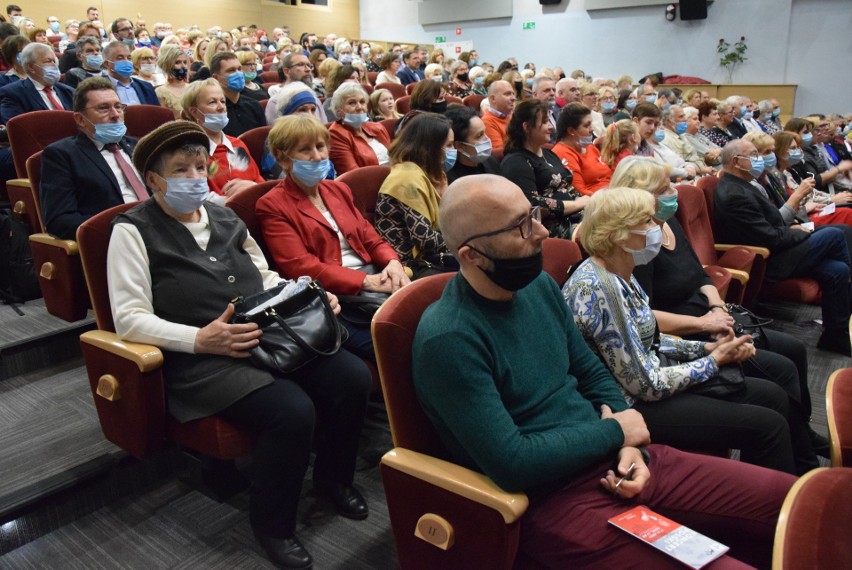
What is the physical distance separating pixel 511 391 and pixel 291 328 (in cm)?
71

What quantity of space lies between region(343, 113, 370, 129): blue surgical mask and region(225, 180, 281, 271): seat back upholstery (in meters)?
1.37

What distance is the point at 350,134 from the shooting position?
3535 mm

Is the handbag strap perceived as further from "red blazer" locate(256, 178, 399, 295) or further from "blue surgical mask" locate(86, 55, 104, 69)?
"blue surgical mask" locate(86, 55, 104, 69)

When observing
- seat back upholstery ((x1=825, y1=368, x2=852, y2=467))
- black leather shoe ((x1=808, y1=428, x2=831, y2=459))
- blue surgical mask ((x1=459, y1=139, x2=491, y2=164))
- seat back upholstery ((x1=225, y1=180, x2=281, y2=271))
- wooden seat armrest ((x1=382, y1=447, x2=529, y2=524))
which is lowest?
black leather shoe ((x1=808, y1=428, x2=831, y2=459))

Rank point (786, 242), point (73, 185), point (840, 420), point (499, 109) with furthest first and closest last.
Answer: point (499, 109) < point (786, 242) < point (73, 185) < point (840, 420)

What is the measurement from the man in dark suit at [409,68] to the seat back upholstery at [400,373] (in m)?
7.48

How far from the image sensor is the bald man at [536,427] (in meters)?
1.15

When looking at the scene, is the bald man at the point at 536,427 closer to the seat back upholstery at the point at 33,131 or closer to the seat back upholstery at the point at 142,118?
the seat back upholstery at the point at 33,131

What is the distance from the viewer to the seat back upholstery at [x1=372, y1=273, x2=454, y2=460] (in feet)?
4.17

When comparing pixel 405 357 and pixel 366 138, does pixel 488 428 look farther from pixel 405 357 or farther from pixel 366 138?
pixel 366 138

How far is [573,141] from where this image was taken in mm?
3773

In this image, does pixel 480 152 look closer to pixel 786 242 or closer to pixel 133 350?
pixel 786 242

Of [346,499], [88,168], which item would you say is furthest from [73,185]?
[346,499]

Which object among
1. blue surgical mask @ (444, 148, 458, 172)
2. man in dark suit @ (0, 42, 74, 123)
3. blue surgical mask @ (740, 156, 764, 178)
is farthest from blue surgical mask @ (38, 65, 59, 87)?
blue surgical mask @ (740, 156, 764, 178)
